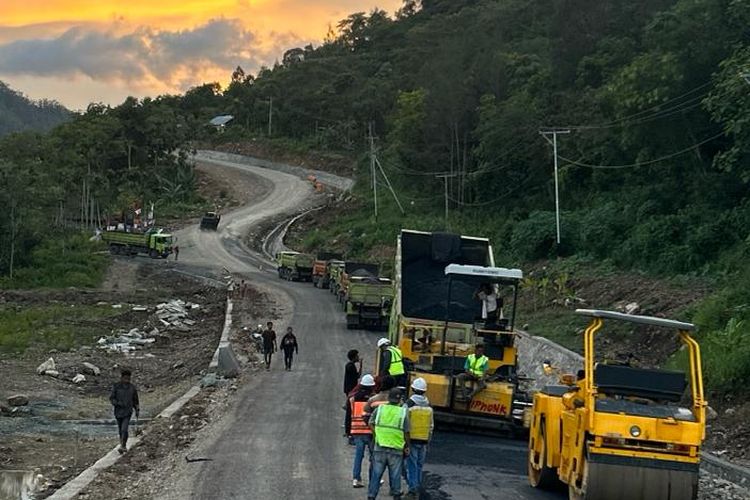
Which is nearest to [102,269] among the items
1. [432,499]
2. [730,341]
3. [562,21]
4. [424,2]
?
[562,21]

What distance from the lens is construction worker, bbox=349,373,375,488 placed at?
13.3 metres

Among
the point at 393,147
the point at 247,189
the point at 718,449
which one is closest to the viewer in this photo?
the point at 718,449

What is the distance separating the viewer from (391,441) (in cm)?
1201

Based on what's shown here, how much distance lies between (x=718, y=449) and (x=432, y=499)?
22.4 ft

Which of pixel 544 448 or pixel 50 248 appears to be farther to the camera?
pixel 50 248

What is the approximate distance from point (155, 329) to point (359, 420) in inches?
1189

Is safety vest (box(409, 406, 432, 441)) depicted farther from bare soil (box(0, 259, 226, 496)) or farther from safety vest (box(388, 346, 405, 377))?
bare soil (box(0, 259, 226, 496))

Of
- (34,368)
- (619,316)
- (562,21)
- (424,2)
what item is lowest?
(34,368)

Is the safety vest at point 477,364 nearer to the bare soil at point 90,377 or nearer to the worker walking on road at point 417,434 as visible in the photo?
the worker walking on road at point 417,434

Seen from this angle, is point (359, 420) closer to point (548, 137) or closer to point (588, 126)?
point (588, 126)

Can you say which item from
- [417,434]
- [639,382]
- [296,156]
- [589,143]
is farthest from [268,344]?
[296,156]

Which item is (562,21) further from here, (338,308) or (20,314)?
(20,314)

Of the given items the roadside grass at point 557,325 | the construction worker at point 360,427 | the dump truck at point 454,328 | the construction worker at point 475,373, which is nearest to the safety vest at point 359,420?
the construction worker at point 360,427

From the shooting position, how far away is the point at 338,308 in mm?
47594
